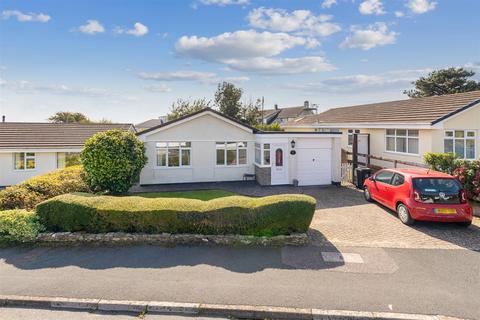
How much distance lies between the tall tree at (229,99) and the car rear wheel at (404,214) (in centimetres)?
3193

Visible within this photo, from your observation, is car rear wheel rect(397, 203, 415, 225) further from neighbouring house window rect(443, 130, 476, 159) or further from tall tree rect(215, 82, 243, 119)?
tall tree rect(215, 82, 243, 119)

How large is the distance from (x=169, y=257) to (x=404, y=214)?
24.1 feet

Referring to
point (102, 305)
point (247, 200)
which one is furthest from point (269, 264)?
point (102, 305)

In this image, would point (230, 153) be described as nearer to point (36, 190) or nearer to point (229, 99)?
point (36, 190)

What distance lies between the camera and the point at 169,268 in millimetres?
6695

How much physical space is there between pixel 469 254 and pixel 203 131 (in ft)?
43.2

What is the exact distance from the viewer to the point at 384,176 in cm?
1160

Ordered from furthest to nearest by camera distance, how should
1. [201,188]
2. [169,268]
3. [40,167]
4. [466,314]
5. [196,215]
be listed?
[40,167] → [201,188] → [196,215] → [169,268] → [466,314]

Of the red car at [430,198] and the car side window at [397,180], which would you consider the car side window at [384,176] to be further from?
the red car at [430,198]

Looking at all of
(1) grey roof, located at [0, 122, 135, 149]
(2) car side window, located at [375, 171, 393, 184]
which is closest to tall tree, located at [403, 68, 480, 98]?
(2) car side window, located at [375, 171, 393, 184]

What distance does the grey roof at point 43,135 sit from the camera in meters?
21.8

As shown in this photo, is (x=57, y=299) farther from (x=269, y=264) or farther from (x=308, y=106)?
(x=308, y=106)

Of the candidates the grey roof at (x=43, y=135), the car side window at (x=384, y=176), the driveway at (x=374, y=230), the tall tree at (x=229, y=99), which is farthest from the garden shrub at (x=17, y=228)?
the tall tree at (x=229, y=99)

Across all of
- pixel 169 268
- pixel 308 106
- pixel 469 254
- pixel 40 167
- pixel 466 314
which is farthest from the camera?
pixel 308 106
